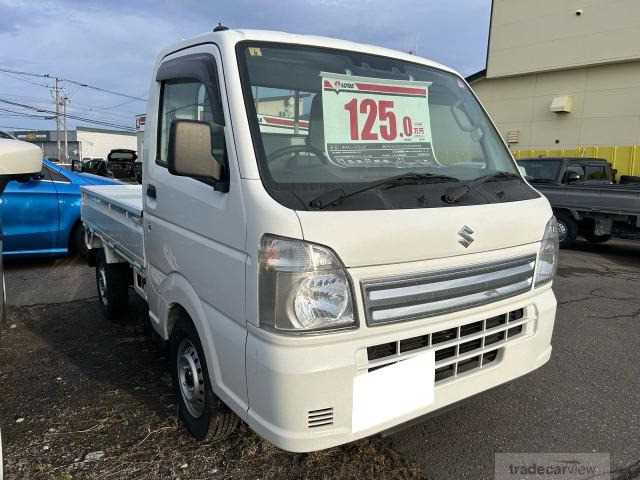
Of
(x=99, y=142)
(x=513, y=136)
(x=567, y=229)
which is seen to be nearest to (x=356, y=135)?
(x=567, y=229)

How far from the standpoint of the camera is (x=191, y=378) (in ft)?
8.55

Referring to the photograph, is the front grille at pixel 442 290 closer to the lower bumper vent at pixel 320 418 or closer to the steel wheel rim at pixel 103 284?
the lower bumper vent at pixel 320 418

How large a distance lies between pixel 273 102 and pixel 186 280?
996 millimetres

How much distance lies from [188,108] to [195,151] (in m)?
0.72

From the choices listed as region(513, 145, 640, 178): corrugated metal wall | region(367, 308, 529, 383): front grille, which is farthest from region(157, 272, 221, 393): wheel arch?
region(513, 145, 640, 178): corrugated metal wall

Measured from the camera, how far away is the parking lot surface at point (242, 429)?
96.3 inches

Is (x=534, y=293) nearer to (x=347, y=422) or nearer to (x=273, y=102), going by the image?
(x=347, y=422)

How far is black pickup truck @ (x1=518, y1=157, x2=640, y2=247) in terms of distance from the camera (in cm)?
758

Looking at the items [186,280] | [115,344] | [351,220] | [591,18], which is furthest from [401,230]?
[591,18]

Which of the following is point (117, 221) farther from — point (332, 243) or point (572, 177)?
point (572, 177)

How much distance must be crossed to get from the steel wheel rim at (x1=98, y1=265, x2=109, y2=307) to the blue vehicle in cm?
218

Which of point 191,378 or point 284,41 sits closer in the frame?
point 284,41

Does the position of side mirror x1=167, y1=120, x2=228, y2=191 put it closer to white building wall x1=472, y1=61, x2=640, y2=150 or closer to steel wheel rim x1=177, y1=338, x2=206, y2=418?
steel wheel rim x1=177, y1=338, x2=206, y2=418

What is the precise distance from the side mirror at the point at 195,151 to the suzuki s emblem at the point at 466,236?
1.03 m
